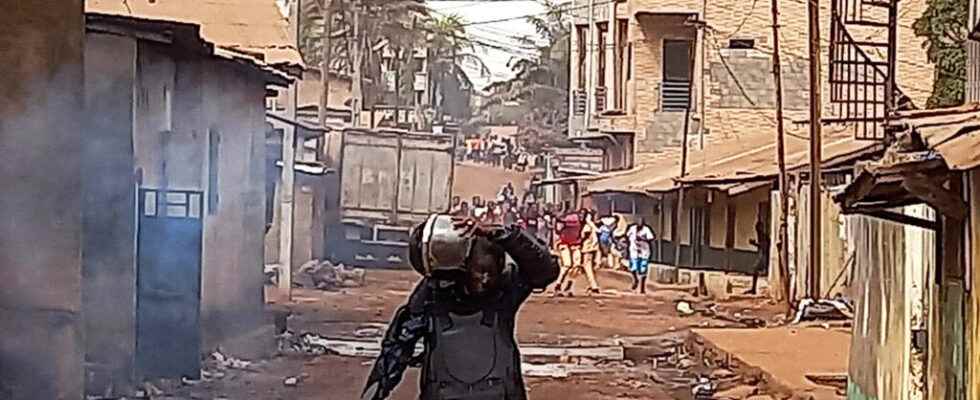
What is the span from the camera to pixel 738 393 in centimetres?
1278

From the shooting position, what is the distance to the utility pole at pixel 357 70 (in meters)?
42.2

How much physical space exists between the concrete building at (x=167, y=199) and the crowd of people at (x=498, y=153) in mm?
38355

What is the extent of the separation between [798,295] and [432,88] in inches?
1553

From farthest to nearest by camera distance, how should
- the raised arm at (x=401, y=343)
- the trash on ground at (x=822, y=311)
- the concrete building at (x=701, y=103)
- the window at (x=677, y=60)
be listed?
the window at (x=677, y=60) → the concrete building at (x=701, y=103) → the trash on ground at (x=822, y=311) → the raised arm at (x=401, y=343)

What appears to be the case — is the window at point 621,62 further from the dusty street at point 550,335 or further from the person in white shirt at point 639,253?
the person in white shirt at point 639,253

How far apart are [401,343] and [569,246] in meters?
19.9

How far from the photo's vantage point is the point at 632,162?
37.2 metres

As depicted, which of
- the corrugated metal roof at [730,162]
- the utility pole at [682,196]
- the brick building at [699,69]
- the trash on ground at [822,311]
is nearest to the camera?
the trash on ground at [822,311]

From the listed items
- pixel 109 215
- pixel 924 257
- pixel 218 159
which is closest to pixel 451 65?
pixel 218 159

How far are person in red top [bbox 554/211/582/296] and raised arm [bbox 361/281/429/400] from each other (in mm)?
19184

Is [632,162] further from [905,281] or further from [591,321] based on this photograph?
[905,281]

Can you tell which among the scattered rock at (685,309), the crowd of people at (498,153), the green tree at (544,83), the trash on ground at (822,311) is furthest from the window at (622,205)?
the green tree at (544,83)

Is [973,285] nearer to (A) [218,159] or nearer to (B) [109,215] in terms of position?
(B) [109,215]

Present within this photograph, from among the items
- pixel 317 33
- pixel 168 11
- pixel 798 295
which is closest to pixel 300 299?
pixel 168 11
